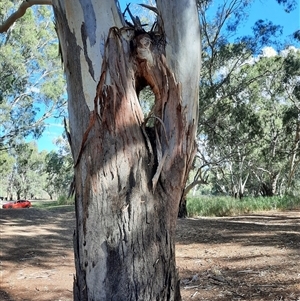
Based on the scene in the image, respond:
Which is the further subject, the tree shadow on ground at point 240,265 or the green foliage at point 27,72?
the green foliage at point 27,72

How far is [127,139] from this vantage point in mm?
1570

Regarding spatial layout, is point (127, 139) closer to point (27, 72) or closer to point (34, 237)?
point (34, 237)

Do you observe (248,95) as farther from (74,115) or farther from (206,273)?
(74,115)

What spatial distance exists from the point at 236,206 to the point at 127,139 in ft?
41.6

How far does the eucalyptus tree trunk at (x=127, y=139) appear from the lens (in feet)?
4.90

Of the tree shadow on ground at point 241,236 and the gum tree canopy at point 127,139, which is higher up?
the gum tree canopy at point 127,139

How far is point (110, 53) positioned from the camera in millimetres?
1641

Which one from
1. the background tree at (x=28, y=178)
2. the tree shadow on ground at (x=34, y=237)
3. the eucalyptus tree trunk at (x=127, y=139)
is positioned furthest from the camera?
the background tree at (x=28, y=178)

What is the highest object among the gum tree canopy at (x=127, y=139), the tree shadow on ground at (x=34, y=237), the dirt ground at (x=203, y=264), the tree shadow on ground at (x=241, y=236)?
the gum tree canopy at (x=127, y=139)

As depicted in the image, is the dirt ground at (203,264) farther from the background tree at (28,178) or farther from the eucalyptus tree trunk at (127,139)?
the background tree at (28,178)

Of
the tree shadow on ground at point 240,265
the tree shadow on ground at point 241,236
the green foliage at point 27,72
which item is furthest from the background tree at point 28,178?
the tree shadow on ground at point 240,265

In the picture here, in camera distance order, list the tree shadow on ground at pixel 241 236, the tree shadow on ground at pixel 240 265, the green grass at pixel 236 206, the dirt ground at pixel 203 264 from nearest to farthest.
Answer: the tree shadow on ground at pixel 240 265
the dirt ground at pixel 203 264
the tree shadow on ground at pixel 241 236
the green grass at pixel 236 206

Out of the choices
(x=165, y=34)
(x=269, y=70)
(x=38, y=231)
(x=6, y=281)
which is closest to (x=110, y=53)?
(x=165, y=34)

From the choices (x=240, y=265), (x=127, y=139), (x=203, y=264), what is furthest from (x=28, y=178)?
(x=127, y=139)
